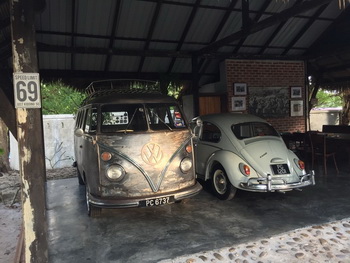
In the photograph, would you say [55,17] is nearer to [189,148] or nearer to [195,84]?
[195,84]

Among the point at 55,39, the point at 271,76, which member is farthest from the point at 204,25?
the point at 55,39

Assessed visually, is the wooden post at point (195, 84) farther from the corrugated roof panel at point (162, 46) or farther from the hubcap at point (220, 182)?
the hubcap at point (220, 182)

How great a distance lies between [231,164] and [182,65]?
5.56 metres

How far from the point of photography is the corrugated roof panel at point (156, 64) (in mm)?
9617

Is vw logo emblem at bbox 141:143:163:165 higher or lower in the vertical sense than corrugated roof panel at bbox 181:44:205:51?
lower

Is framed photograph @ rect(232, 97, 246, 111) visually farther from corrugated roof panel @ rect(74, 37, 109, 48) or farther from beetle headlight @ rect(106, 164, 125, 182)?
beetle headlight @ rect(106, 164, 125, 182)

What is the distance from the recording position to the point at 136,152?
459 cm

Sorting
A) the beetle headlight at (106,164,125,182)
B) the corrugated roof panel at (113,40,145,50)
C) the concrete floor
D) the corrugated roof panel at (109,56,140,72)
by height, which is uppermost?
the corrugated roof panel at (113,40,145,50)

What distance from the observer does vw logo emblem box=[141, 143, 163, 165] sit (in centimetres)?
462

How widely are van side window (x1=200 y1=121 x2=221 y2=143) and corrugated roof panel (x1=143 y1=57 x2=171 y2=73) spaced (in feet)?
12.3

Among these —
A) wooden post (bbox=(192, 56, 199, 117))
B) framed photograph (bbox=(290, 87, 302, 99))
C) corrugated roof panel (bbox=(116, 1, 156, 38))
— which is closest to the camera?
corrugated roof panel (bbox=(116, 1, 156, 38))

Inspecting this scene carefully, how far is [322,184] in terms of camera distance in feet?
21.9

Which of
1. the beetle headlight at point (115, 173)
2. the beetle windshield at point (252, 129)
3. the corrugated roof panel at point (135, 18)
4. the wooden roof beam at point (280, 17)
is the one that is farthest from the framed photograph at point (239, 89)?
the beetle headlight at point (115, 173)

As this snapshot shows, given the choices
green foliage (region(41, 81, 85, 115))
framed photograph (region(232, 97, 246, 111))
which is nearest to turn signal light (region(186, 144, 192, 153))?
framed photograph (region(232, 97, 246, 111))
